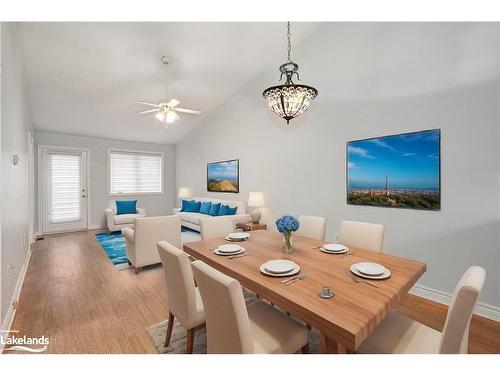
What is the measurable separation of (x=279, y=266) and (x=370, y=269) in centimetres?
52

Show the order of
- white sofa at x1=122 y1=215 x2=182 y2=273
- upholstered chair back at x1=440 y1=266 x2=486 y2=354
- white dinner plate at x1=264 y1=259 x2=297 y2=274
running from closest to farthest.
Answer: upholstered chair back at x1=440 y1=266 x2=486 y2=354, white dinner plate at x1=264 y1=259 x2=297 y2=274, white sofa at x1=122 y1=215 x2=182 y2=273

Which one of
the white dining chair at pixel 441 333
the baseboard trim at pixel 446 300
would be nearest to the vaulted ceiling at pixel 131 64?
the white dining chair at pixel 441 333

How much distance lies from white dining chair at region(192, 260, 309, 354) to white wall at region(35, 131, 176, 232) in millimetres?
6116

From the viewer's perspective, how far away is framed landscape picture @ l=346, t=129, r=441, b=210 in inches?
94.4

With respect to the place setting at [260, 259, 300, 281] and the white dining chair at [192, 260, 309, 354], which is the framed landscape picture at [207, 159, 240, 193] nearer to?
the place setting at [260, 259, 300, 281]

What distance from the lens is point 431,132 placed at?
2.38 meters

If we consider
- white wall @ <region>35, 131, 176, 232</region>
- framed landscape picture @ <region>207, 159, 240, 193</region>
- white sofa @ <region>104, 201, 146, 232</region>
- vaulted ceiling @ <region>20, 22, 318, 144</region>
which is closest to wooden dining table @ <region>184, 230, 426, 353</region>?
vaulted ceiling @ <region>20, 22, 318, 144</region>

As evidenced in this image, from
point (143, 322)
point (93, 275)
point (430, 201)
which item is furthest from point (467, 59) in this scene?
point (93, 275)

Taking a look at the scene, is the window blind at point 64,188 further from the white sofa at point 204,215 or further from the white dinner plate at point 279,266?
the white dinner plate at point 279,266

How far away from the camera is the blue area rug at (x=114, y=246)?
3.69m

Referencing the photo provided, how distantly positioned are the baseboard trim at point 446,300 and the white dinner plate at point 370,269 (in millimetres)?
1545

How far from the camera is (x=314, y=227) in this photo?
96.0 inches

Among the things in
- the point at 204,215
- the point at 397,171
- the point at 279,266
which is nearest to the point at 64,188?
the point at 204,215

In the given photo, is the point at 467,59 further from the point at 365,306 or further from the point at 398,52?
the point at 365,306
